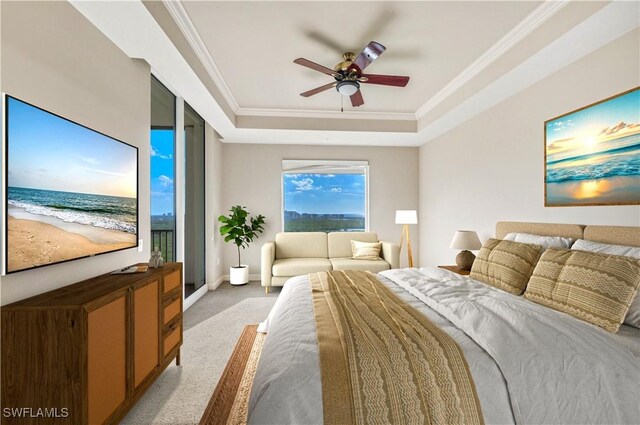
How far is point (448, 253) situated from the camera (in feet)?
15.5

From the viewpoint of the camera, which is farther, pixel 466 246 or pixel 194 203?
pixel 194 203

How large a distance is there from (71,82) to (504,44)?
345 centimetres

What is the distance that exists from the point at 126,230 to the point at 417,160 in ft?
16.5

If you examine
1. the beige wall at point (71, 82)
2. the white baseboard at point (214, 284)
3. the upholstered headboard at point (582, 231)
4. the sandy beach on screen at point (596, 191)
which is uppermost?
the beige wall at point (71, 82)

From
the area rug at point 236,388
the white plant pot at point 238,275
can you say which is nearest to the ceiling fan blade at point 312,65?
the area rug at point 236,388

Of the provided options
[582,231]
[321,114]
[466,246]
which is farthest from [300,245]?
[582,231]

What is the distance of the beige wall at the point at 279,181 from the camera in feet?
18.2

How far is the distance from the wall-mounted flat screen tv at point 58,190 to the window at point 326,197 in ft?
11.9

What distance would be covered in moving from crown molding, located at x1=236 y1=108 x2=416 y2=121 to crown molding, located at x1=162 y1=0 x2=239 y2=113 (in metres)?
0.60

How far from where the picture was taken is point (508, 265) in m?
2.30

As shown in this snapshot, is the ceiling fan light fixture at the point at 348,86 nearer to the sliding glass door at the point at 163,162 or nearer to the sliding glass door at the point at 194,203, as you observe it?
the sliding glass door at the point at 163,162

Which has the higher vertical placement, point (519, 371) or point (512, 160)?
point (512, 160)

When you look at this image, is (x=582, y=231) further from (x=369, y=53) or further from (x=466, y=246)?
(x=369, y=53)

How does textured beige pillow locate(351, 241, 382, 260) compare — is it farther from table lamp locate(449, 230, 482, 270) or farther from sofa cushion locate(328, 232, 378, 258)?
table lamp locate(449, 230, 482, 270)
